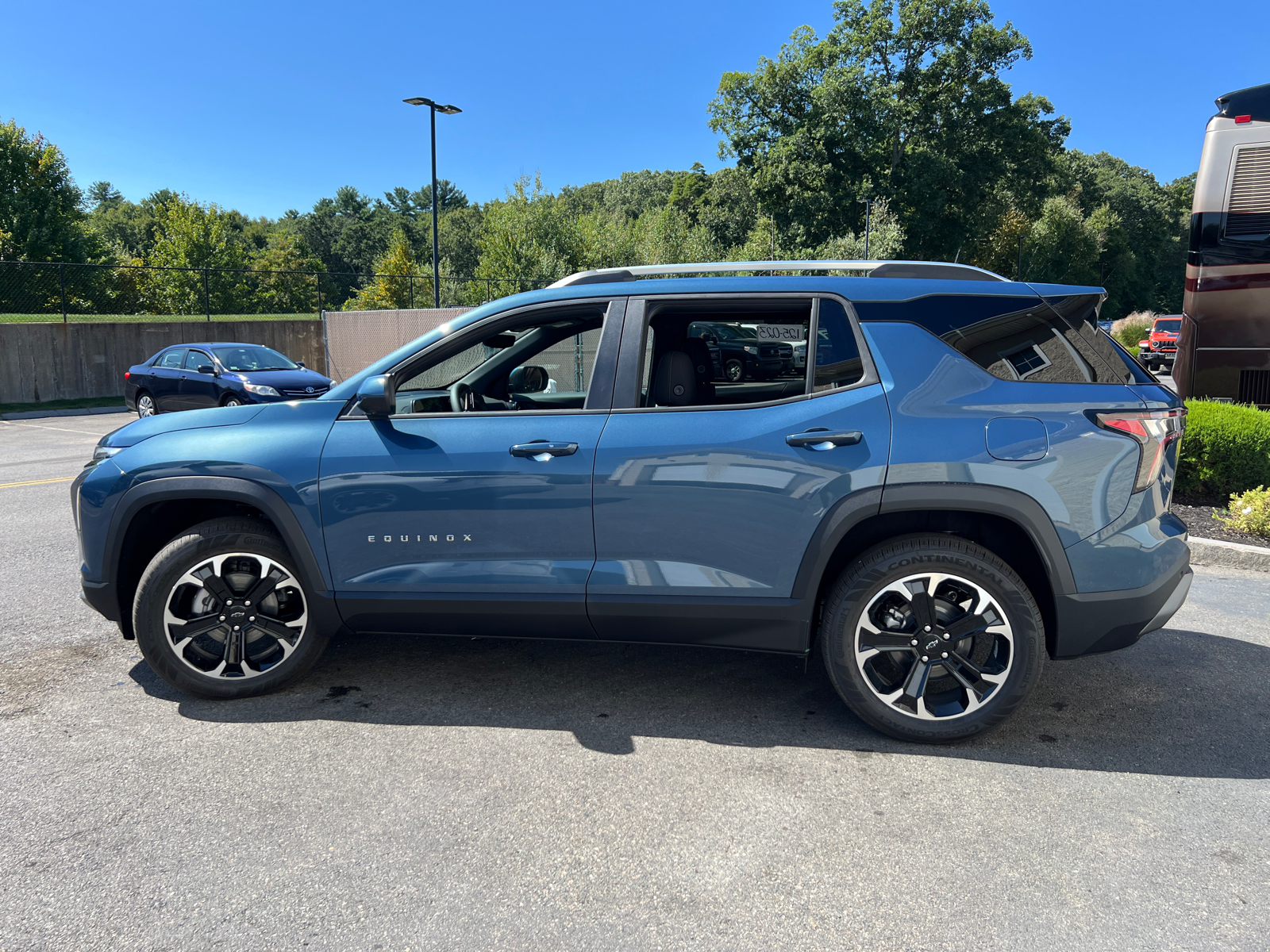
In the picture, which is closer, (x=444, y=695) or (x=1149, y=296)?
(x=444, y=695)

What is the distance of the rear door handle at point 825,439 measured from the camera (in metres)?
3.34

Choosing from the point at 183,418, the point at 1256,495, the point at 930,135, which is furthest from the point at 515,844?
the point at 930,135

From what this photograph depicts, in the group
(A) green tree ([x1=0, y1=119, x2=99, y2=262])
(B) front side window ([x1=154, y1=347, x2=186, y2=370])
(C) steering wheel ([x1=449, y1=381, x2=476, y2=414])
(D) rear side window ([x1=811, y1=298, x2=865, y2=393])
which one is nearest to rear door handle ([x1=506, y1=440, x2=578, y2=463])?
(C) steering wheel ([x1=449, y1=381, x2=476, y2=414])

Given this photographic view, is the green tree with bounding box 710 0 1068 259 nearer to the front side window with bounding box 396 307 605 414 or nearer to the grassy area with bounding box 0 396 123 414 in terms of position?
the grassy area with bounding box 0 396 123 414

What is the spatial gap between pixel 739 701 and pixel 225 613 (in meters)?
2.26

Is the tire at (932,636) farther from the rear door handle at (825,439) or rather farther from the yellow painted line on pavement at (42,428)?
the yellow painted line on pavement at (42,428)

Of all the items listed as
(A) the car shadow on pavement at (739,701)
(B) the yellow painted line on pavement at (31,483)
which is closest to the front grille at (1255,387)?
(A) the car shadow on pavement at (739,701)

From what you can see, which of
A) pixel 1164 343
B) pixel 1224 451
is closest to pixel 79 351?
pixel 1224 451

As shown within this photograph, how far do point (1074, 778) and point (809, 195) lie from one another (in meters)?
47.3

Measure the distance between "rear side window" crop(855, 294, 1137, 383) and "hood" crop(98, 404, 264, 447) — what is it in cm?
267

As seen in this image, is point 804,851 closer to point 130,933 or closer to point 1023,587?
point 1023,587

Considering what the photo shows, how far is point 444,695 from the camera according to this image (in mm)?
3941

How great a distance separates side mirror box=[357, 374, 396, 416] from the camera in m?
3.54

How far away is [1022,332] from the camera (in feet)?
11.4
